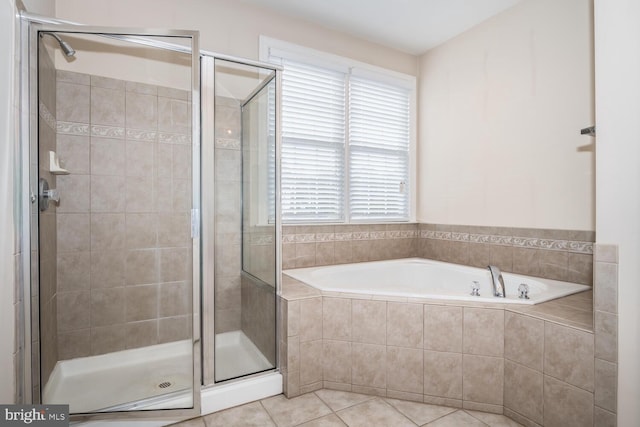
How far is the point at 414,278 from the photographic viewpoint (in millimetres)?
3018

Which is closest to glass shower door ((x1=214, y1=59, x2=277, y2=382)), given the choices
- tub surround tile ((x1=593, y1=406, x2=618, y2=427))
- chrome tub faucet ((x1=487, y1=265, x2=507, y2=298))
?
chrome tub faucet ((x1=487, y1=265, x2=507, y2=298))

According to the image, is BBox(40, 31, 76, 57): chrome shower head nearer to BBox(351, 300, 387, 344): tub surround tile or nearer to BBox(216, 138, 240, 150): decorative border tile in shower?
BBox(216, 138, 240, 150): decorative border tile in shower

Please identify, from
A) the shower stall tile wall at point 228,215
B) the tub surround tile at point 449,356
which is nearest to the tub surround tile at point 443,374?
the tub surround tile at point 449,356

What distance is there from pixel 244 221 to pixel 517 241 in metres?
2.07

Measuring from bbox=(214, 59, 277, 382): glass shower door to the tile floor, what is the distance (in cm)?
20

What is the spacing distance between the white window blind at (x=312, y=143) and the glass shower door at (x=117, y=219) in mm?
1024

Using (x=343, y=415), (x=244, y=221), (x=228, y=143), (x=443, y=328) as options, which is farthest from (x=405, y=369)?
(x=228, y=143)

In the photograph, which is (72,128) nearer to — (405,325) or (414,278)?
(405,325)

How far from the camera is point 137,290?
1919mm

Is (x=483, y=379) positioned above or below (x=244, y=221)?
below

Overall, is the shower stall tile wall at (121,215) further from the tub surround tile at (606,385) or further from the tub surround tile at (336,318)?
the tub surround tile at (606,385)

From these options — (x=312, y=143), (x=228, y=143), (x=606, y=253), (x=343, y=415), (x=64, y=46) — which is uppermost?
(x=64, y=46)

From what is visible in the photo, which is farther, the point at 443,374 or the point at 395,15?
the point at 395,15

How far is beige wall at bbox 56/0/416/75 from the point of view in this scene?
2.14 metres
